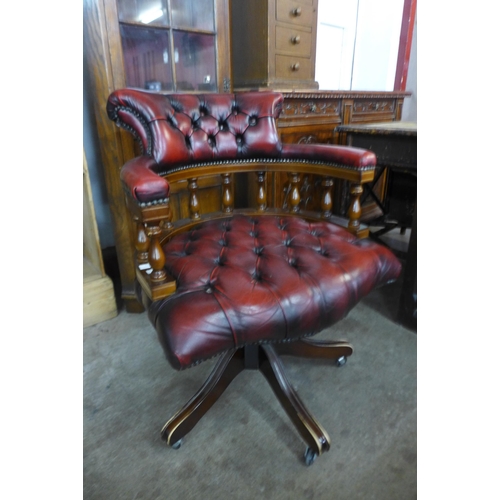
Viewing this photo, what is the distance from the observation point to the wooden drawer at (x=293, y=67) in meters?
1.63

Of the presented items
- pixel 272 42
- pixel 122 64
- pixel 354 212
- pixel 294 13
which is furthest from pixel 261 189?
pixel 294 13

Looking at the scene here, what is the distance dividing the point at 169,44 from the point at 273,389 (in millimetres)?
1365

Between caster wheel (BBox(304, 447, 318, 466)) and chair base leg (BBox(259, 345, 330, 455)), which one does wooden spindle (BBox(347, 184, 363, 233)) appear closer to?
chair base leg (BBox(259, 345, 330, 455))

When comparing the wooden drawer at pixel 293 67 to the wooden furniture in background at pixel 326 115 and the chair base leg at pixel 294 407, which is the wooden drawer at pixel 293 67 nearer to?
the wooden furniture in background at pixel 326 115

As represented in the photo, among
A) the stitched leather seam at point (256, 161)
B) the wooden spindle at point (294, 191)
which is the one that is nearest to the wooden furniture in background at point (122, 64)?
the stitched leather seam at point (256, 161)

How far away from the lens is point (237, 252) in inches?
34.4

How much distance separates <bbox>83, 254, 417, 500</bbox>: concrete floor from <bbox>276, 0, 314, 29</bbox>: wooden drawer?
144 cm

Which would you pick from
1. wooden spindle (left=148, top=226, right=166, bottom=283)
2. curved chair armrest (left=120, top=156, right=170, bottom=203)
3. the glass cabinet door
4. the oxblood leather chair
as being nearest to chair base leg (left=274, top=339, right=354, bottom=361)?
the oxblood leather chair

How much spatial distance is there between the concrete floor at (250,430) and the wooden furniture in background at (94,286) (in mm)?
118

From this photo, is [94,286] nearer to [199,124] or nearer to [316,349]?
[199,124]
